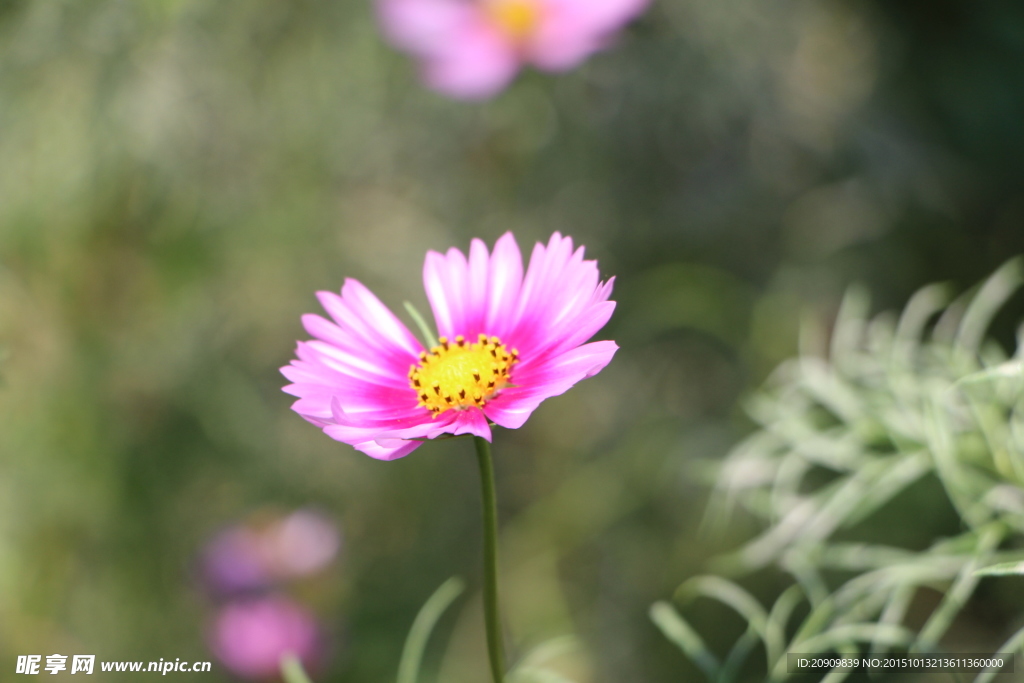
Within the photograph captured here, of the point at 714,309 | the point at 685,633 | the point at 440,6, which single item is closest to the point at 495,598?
the point at 685,633

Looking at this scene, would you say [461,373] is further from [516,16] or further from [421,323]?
[516,16]

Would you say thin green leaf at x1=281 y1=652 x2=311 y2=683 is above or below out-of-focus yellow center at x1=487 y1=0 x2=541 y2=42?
below

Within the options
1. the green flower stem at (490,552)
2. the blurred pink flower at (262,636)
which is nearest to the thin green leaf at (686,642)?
the green flower stem at (490,552)

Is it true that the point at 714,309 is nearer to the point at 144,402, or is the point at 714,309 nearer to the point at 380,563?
the point at 380,563

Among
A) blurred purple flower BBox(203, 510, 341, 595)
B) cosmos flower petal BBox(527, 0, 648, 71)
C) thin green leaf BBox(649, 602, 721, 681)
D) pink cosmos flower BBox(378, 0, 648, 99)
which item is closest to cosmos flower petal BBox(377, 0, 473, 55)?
pink cosmos flower BBox(378, 0, 648, 99)

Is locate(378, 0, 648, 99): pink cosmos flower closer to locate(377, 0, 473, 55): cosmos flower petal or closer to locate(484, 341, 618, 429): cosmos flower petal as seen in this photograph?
locate(377, 0, 473, 55): cosmos flower petal

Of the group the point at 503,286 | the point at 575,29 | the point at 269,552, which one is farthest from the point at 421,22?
the point at 503,286
